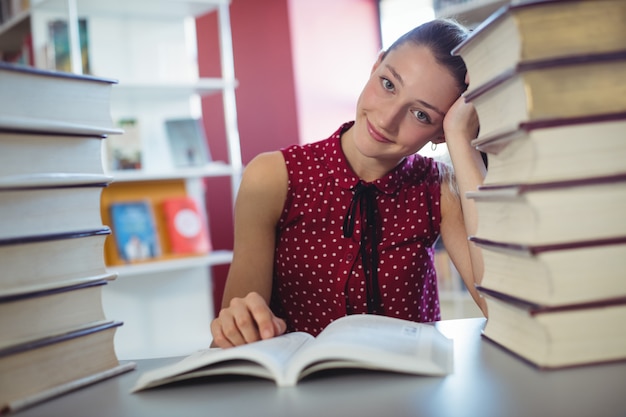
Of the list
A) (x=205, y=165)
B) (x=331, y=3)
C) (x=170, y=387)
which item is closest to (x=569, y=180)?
(x=170, y=387)

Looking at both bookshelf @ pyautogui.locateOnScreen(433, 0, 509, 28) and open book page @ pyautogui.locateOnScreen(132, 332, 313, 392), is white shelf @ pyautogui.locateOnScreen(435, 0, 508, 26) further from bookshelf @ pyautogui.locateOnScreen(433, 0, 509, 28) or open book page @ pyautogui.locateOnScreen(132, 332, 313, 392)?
open book page @ pyautogui.locateOnScreen(132, 332, 313, 392)

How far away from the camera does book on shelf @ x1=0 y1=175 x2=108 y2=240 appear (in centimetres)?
70

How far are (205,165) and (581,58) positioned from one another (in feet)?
9.03

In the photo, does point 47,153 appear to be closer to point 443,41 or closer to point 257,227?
point 257,227

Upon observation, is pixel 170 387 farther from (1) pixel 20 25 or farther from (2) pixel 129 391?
(1) pixel 20 25

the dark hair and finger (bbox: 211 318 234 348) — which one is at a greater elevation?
the dark hair

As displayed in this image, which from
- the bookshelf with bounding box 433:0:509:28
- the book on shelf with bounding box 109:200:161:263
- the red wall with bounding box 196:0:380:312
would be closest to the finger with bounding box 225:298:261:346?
the book on shelf with bounding box 109:200:161:263

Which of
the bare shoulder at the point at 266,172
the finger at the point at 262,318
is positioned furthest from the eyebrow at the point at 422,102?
the finger at the point at 262,318

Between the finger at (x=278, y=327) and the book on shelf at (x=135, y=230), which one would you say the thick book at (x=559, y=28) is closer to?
the finger at (x=278, y=327)

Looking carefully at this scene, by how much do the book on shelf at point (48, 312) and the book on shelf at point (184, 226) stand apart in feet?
7.93

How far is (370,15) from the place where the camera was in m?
4.35

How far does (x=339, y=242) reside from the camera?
1.43 meters

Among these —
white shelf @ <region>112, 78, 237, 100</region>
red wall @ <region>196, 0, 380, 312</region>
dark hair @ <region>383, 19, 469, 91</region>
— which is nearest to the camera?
dark hair @ <region>383, 19, 469, 91</region>

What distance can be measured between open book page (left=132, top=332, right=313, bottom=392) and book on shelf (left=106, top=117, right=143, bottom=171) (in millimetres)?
2500
